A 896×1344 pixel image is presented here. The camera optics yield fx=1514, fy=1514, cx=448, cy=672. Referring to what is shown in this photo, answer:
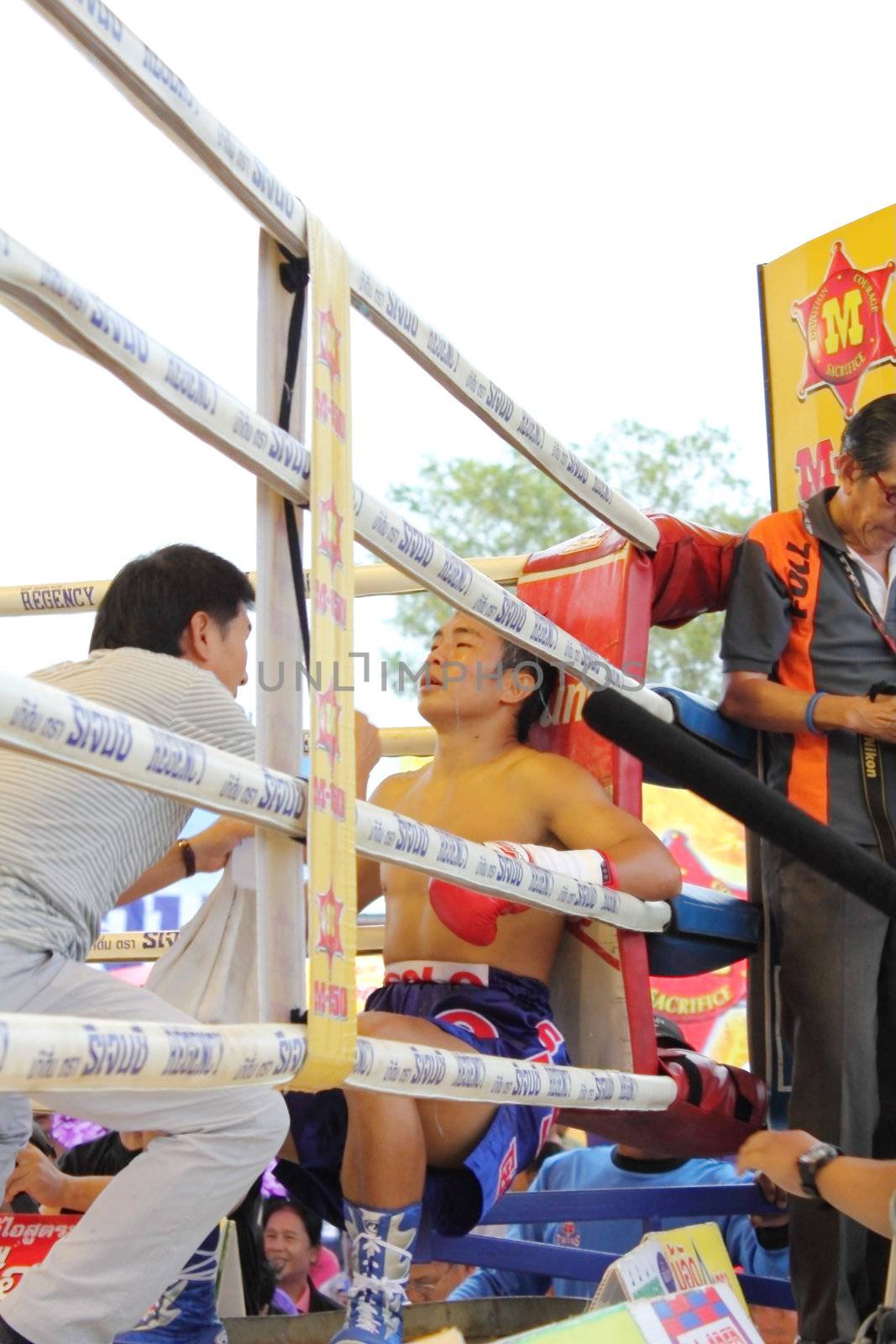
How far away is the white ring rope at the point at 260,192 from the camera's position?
40.8 inches

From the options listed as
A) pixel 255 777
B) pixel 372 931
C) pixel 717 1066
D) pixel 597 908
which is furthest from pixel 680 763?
pixel 372 931

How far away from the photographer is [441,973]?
6.48 ft

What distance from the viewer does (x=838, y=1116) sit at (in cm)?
186

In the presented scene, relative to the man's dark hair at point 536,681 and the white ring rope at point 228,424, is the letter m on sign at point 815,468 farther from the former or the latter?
the white ring rope at point 228,424

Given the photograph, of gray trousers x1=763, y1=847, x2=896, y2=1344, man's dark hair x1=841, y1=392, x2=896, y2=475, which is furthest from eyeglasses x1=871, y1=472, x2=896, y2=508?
gray trousers x1=763, y1=847, x2=896, y2=1344

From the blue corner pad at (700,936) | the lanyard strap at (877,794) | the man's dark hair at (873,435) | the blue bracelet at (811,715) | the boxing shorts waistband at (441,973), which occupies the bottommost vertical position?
the boxing shorts waistband at (441,973)

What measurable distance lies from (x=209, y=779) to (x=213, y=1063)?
0.19m

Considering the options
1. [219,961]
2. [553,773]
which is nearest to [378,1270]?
[219,961]

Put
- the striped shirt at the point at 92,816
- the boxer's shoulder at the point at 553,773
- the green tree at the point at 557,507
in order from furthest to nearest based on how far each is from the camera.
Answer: the green tree at the point at 557,507 < the boxer's shoulder at the point at 553,773 < the striped shirt at the point at 92,816

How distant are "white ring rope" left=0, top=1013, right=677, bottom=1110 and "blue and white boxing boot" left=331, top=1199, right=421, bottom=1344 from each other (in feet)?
0.82

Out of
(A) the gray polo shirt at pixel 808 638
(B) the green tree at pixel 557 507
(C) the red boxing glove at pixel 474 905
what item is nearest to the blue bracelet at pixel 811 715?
(A) the gray polo shirt at pixel 808 638

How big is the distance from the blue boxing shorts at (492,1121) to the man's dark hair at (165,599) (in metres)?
0.50

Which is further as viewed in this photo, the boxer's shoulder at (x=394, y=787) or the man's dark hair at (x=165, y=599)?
the boxer's shoulder at (x=394, y=787)

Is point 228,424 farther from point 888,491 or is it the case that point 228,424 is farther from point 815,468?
point 815,468
